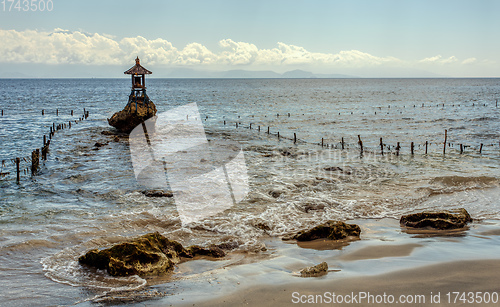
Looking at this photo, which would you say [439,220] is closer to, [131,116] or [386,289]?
[386,289]

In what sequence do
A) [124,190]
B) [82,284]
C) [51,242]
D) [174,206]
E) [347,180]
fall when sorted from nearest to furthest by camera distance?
[82,284] < [51,242] < [174,206] < [124,190] < [347,180]

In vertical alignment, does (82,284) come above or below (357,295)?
below

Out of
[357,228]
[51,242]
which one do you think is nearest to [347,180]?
[357,228]

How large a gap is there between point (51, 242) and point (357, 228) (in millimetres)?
10464

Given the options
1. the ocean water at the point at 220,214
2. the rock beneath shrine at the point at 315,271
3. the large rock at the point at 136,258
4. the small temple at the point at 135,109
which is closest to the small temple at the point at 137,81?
the small temple at the point at 135,109

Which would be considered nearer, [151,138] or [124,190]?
[124,190]

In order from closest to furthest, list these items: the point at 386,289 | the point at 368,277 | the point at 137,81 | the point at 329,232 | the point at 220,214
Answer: the point at 386,289
the point at 368,277
the point at 329,232
the point at 220,214
the point at 137,81

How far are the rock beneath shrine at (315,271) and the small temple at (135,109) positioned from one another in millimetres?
32001

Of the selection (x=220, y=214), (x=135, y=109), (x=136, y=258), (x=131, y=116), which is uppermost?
(x=135, y=109)

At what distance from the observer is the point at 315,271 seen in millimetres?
9125

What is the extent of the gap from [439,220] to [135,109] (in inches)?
1256

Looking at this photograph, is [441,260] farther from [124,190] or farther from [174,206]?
[124,190]

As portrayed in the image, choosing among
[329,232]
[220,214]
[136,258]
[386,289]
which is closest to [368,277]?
[386,289]

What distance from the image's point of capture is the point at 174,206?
16.7m
